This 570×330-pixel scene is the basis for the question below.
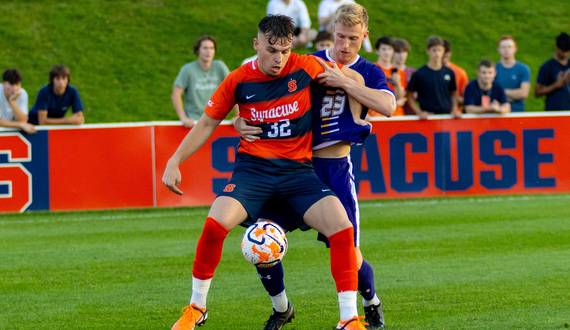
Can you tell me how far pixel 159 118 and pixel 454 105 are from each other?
7.80m

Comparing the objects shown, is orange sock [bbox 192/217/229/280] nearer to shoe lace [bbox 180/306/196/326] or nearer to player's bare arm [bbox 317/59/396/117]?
shoe lace [bbox 180/306/196/326]

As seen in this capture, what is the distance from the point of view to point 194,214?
12.2m

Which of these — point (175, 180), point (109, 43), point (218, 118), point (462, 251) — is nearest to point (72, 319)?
point (175, 180)

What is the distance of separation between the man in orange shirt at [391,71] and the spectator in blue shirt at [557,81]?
249 centimetres

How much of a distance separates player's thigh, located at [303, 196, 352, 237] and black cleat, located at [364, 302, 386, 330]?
85 centimetres

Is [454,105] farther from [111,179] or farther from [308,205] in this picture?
[308,205]

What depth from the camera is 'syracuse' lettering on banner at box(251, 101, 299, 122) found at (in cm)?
549

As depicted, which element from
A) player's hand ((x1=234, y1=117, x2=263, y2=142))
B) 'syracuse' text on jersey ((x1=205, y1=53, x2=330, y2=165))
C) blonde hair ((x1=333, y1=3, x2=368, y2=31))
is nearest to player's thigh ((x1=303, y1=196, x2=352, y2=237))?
'syracuse' text on jersey ((x1=205, y1=53, x2=330, y2=165))

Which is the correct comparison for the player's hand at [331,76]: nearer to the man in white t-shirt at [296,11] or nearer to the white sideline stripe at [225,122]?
the white sideline stripe at [225,122]

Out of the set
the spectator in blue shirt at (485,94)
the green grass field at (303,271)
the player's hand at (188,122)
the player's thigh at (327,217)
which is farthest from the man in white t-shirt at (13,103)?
the player's thigh at (327,217)

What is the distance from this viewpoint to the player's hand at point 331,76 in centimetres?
547

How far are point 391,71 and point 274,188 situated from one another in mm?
8292

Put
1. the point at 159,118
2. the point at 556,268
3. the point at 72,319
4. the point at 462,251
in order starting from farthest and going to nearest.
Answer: the point at 159,118 < the point at 462,251 < the point at 556,268 < the point at 72,319

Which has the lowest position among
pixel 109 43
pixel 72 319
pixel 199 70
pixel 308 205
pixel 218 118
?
pixel 72 319
